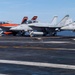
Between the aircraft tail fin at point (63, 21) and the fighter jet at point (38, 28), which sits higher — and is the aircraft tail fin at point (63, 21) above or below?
above

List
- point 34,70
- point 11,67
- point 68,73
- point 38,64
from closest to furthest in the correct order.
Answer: point 68,73 → point 34,70 → point 11,67 → point 38,64

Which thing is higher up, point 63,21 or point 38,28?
point 63,21

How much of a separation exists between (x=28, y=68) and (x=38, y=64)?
1.15m

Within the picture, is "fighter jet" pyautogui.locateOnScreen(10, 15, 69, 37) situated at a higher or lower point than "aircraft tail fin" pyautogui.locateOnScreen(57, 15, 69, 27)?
lower

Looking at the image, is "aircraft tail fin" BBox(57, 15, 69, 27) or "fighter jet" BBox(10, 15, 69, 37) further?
"aircraft tail fin" BBox(57, 15, 69, 27)

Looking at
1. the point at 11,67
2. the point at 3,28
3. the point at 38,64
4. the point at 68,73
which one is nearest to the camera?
the point at 68,73

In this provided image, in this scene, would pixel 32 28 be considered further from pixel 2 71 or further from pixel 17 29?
pixel 2 71

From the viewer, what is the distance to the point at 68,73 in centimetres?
1012

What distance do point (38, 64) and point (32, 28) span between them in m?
48.7

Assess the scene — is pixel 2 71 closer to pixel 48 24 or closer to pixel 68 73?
pixel 68 73

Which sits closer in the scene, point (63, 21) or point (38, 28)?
point (38, 28)

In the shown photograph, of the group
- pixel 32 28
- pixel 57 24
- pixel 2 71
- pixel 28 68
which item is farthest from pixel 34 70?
pixel 57 24

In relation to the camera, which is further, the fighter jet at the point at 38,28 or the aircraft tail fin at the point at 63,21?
the aircraft tail fin at the point at 63,21

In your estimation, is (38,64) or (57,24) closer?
(38,64)
